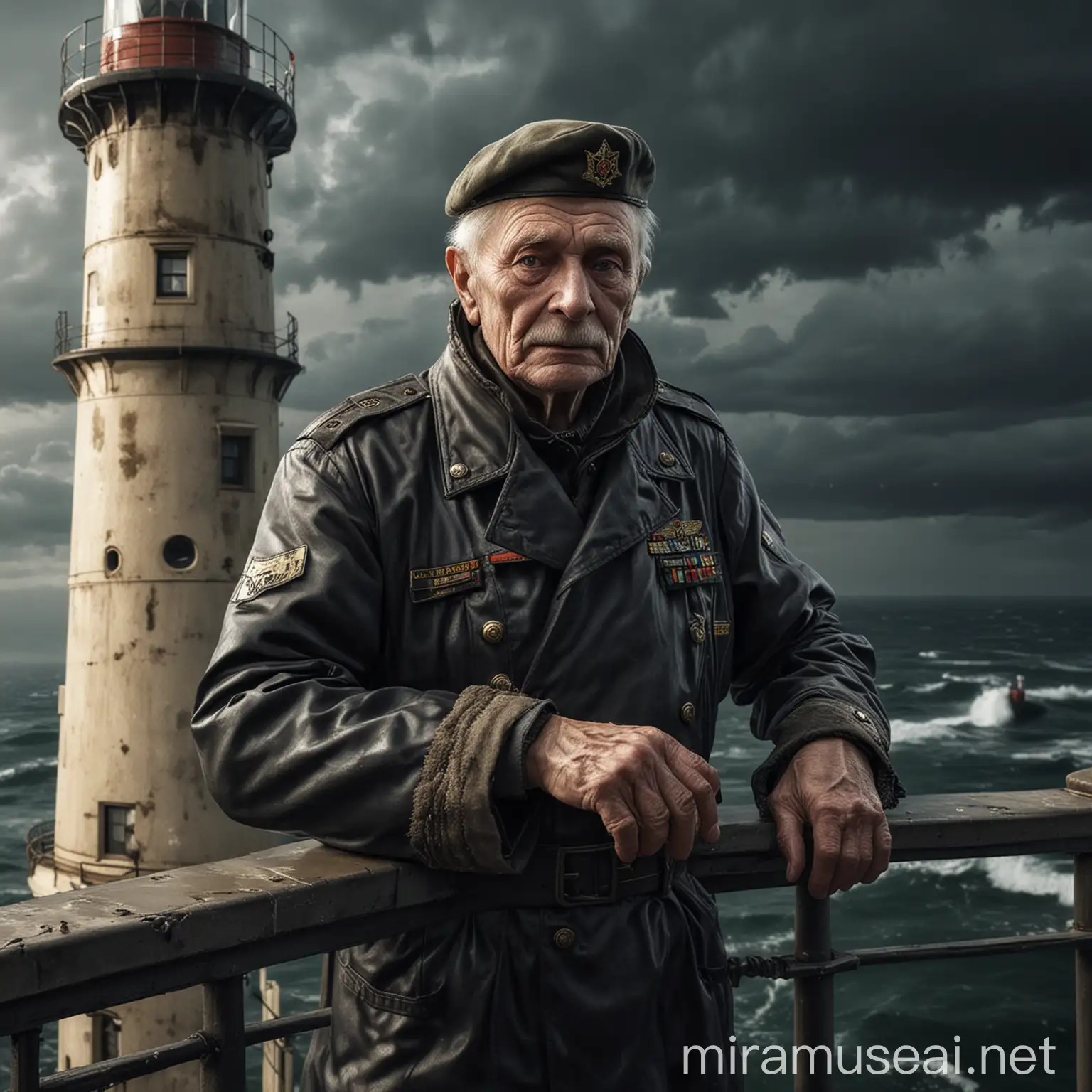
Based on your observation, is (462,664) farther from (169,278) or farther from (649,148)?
(169,278)

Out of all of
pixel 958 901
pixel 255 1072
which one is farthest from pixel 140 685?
pixel 958 901

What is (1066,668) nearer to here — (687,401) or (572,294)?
(687,401)

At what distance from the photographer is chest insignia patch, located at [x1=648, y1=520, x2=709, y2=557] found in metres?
2.65

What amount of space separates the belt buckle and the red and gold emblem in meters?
1.45

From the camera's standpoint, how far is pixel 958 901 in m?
29.9

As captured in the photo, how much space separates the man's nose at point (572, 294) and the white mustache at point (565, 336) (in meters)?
0.02

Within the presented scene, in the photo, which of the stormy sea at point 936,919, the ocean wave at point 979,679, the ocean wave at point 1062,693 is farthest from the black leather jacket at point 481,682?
the ocean wave at point 979,679

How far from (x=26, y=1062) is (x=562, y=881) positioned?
1.02 meters

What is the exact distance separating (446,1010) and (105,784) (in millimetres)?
17070

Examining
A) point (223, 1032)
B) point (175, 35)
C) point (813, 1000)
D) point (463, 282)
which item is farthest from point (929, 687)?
point (223, 1032)

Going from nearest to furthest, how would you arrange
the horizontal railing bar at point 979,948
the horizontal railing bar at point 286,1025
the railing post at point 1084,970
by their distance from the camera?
the horizontal railing bar at point 286,1025
the horizontal railing bar at point 979,948
the railing post at point 1084,970

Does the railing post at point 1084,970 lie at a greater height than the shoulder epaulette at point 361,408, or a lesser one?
lesser

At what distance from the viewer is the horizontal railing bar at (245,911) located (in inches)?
69.2

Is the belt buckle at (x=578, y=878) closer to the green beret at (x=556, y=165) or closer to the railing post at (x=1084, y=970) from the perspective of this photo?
the railing post at (x=1084, y=970)
